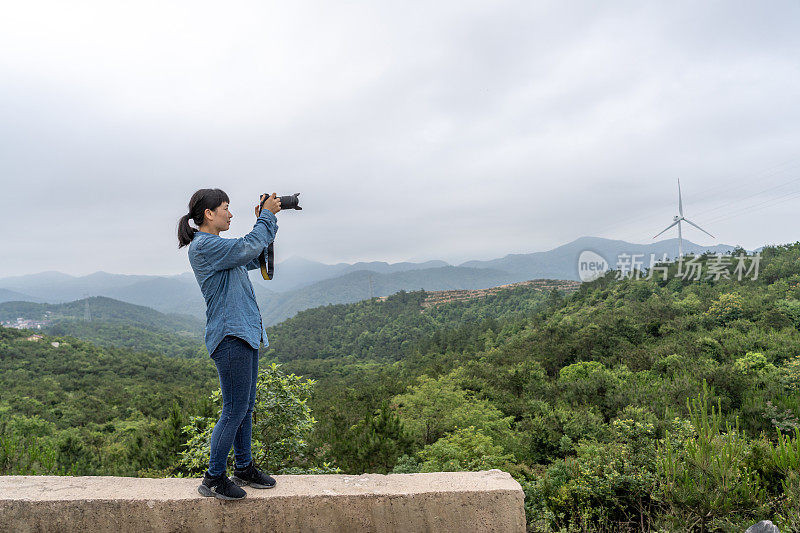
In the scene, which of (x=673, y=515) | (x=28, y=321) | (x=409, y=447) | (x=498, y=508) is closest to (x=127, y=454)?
(x=409, y=447)

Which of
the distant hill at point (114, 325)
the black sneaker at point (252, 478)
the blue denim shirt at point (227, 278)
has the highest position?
the blue denim shirt at point (227, 278)

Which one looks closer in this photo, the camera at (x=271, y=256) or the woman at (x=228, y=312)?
the woman at (x=228, y=312)

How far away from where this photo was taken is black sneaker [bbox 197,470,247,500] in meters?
2.33

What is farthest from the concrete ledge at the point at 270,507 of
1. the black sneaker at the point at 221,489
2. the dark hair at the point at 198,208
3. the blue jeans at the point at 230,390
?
the dark hair at the point at 198,208

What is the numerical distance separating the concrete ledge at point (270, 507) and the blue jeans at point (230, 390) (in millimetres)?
287

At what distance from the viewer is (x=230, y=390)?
2336 millimetres

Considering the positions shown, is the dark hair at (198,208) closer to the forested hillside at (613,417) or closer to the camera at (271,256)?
the camera at (271,256)

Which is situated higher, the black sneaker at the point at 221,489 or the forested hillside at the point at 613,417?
the black sneaker at the point at 221,489

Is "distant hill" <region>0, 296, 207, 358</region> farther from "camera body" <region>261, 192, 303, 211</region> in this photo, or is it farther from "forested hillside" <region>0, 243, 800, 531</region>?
"camera body" <region>261, 192, 303, 211</region>

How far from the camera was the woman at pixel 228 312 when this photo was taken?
2.29 meters

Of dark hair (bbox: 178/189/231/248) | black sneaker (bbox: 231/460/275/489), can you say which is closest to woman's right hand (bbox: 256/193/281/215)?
dark hair (bbox: 178/189/231/248)

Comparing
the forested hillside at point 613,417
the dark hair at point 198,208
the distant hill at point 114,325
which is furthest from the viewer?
the distant hill at point 114,325

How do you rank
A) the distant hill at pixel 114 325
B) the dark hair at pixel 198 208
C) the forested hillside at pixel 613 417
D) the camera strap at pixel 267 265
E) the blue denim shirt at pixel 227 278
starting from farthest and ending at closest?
the distant hill at pixel 114 325
the forested hillside at pixel 613 417
the camera strap at pixel 267 265
the dark hair at pixel 198 208
the blue denim shirt at pixel 227 278

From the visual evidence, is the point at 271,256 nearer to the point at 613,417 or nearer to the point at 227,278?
the point at 227,278
